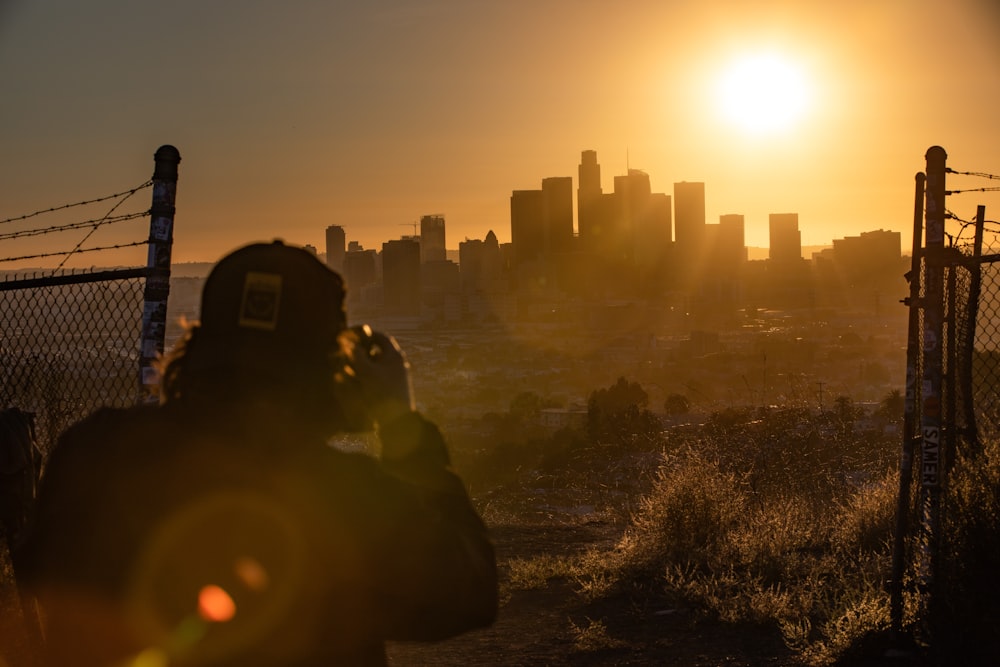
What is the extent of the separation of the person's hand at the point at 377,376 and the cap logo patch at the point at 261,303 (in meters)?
0.19

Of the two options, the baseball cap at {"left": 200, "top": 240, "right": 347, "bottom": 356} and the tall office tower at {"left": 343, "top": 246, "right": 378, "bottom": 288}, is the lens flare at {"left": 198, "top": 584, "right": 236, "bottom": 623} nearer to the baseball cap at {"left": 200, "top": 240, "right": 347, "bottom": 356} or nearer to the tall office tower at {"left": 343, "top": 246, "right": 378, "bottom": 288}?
the baseball cap at {"left": 200, "top": 240, "right": 347, "bottom": 356}

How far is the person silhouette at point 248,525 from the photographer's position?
2014 millimetres

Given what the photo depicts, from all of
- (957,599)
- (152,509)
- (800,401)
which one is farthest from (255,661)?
(800,401)

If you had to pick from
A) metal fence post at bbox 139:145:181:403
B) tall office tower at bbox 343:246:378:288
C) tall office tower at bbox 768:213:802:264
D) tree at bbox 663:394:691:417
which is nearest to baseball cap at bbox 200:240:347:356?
metal fence post at bbox 139:145:181:403

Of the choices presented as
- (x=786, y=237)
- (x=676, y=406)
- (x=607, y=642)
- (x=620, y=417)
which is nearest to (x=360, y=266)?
(x=676, y=406)

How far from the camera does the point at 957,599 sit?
5.75 meters

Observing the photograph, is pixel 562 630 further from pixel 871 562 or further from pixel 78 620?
pixel 78 620

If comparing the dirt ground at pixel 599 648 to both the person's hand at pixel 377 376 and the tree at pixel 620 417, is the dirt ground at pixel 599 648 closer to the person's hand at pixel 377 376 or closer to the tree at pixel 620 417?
the person's hand at pixel 377 376

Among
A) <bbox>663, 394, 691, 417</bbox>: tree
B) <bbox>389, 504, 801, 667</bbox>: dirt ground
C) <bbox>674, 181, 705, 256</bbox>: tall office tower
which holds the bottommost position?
<bbox>663, 394, 691, 417</bbox>: tree

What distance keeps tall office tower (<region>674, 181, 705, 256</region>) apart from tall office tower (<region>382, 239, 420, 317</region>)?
6254 centimetres

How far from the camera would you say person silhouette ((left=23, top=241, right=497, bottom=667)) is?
79.3 inches

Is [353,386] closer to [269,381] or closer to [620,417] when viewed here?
[269,381]

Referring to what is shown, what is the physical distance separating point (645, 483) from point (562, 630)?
323 inches

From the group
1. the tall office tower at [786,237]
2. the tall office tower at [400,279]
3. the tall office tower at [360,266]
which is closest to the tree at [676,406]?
the tall office tower at [360,266]
